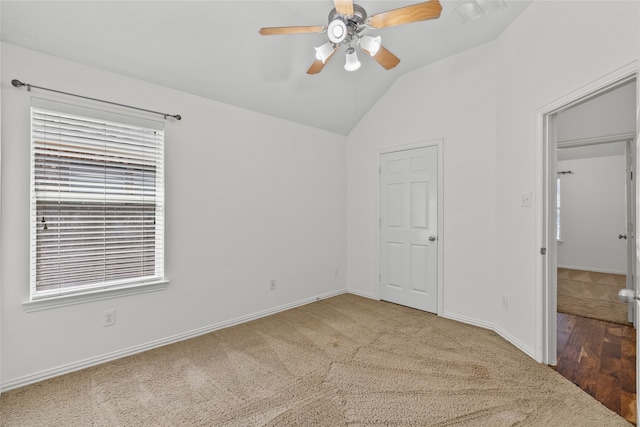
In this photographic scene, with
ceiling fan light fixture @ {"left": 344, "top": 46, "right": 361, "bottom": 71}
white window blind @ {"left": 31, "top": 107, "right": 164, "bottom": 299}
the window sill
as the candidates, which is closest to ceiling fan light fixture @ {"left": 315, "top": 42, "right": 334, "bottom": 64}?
ceiling fan light fixture @ {"left": 344, "top": 46, "right": 361, "bottom": 71}

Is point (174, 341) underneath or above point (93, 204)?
underneath

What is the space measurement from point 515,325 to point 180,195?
10.8 ft

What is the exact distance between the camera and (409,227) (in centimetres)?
377

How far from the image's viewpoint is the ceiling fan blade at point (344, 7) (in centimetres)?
181

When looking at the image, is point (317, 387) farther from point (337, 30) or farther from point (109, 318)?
point (337, 30)

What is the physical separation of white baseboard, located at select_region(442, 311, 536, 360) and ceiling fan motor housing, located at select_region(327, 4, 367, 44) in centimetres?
280

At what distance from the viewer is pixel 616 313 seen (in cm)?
348

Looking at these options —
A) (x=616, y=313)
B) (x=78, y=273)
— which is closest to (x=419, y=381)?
(x=78, y=273)

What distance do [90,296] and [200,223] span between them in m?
1.03

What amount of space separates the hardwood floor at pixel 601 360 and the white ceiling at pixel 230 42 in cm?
295

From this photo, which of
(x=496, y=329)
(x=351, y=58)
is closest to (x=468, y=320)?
(x=496, y=329)

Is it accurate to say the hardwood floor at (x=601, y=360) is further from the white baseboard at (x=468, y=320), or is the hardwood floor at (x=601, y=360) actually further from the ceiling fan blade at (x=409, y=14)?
the ceiling fan blade at (x=409, y=14)

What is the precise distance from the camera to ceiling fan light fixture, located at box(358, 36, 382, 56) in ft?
6.67

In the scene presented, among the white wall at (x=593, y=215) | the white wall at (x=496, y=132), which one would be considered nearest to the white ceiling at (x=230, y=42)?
the white wall at (x=496, y=132)
